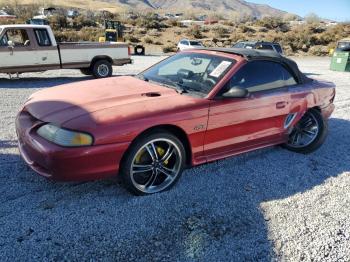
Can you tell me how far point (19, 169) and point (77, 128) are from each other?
4.67ft

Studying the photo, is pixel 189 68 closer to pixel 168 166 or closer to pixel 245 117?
pixel 245 117

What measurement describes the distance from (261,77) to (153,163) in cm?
196

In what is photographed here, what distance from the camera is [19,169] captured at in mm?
4223

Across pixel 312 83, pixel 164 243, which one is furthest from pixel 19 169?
pixel 312 83

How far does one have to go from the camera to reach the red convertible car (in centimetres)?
336

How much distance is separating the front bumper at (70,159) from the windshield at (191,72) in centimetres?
130

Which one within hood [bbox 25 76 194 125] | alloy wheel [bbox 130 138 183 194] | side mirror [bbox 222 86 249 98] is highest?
side mirror [bbox 222 86 249 98]

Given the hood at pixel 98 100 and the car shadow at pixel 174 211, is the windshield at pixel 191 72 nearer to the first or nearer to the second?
the hood at pixel 98 100

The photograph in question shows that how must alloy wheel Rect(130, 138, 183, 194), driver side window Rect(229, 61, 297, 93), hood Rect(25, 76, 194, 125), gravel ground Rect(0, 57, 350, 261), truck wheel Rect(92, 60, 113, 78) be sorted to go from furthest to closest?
truck wheel Rect(92, 60, 113, 78), driver side window Rect(229, 61, 297, 93), alloy wheel Rect(130, 138, 183, 194), hood Rect(25, 76, 194, 125), gravel ground Rect(0, 57, 350, 261)

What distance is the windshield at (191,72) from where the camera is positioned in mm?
4301

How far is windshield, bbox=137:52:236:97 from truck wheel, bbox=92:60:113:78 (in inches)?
289

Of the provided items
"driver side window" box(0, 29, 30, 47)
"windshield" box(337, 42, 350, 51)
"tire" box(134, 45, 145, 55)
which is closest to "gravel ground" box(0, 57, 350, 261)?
"driver side window" box(0, 29, 30, 47)

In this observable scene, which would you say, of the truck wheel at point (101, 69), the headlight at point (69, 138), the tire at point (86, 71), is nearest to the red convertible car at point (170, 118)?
the headlight at point (69, 138)

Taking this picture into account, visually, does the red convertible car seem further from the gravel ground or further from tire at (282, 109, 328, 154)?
the gravel ground
